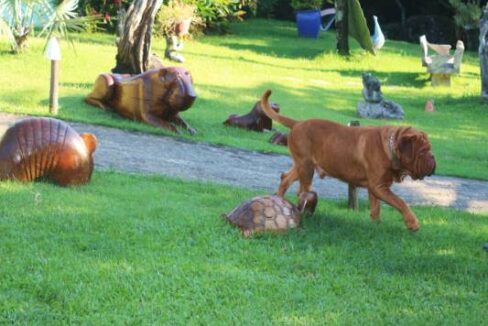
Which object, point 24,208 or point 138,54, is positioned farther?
point 138,54

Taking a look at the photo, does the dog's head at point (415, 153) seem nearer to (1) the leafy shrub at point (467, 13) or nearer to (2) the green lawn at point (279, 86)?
(2) the green lawn at point (279, 86)

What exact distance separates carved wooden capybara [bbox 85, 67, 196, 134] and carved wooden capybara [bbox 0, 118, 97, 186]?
14.8 feet

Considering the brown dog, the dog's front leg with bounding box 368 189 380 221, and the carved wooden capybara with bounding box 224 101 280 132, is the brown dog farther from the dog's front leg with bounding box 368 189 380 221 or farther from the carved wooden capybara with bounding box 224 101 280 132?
the carved wooden capybara with bounding box 224 101 280 132

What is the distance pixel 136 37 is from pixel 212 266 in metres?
9.56

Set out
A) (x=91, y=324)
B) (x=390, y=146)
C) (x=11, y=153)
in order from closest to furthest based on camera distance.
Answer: (x=91, y=324), (x=390, y=146), (x=11, y=153)

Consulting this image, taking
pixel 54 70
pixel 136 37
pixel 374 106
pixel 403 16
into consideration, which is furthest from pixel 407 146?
pixel 403 16

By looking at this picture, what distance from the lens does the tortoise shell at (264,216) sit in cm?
625

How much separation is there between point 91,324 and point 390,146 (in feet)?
9.50

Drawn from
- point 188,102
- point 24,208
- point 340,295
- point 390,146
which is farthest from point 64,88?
point 340,295

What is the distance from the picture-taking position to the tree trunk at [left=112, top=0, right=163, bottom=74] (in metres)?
14.2

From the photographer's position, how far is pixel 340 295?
5098 mm

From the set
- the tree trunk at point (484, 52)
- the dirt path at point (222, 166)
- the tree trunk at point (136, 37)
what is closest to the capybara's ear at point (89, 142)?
the dirt path at point (222, 166)

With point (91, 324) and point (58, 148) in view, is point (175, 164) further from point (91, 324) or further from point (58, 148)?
point (91, 324)

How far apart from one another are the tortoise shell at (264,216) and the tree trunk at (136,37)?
27.3ft
